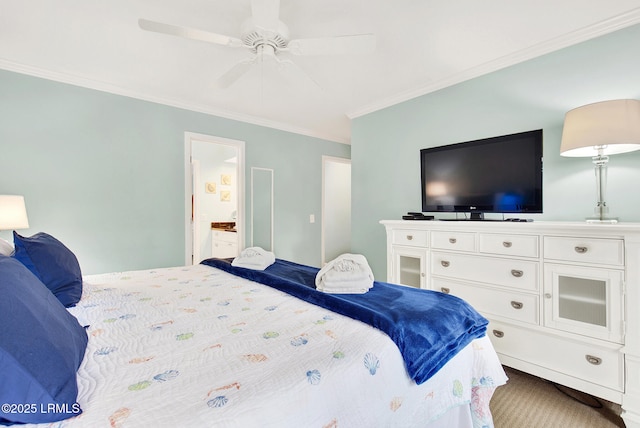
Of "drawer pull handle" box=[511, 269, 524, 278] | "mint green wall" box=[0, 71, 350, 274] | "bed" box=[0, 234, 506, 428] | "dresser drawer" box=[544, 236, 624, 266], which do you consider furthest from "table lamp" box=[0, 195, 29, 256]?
"dresser drawer" box=[544, 236, 624, 266]

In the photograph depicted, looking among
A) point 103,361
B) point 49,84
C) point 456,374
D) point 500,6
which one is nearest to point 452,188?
point 500,6

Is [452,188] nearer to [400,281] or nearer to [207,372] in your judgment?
[400,281]

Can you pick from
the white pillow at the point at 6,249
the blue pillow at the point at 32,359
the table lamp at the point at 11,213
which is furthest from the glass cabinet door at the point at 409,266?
the table lamp at the point at 11,213

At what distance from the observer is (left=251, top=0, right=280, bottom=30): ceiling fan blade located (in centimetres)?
143

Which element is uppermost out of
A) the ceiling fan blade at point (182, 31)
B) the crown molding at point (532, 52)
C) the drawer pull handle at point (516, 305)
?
the crown molding at point (532, 52)

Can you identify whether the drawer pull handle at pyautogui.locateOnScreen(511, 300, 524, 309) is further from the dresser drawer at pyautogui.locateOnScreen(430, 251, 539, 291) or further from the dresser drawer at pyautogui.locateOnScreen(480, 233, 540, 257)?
the dresser drawer at pyautogui.locateOnScreen(480, 233, 540, 257)

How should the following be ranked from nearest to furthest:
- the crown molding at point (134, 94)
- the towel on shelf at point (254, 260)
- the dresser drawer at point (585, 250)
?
the dresser drawer at point (585, 250) < the towel on shelf at point (254, 260) < the crown molding at point (134, 94)

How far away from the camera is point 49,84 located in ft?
8.38

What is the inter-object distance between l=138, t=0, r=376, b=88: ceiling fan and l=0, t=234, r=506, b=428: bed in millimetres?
1417

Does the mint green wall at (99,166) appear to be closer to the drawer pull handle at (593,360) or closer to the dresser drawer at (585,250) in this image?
the dresser drawer at (585,250)

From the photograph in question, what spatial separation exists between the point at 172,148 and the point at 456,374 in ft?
10.8

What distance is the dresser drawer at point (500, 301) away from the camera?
1.91 m

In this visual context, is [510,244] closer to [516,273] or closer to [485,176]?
[516,273]

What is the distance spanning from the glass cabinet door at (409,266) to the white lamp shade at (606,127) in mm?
1256
